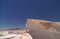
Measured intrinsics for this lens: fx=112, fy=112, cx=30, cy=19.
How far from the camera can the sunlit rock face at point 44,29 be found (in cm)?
79

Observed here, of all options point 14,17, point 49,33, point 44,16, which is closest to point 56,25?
point 49,33

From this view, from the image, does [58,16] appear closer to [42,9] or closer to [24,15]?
[42,9]

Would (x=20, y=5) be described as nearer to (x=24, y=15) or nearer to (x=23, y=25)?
(x=24, y=15)

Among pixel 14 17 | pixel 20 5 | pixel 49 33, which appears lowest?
pixel 49 33

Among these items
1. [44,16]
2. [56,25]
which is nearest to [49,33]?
[56,25]

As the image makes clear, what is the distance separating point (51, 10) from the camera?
121 centimetres

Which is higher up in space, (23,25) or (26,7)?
(26,7)

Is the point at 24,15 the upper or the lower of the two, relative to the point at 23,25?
upper

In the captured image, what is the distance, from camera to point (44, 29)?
81cm

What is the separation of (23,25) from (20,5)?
22 cm

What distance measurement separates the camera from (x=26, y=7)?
119 centimetres

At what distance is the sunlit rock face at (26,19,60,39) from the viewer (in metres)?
0.79

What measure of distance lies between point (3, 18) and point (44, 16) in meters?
0.44

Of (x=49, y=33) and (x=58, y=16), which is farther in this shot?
(x=58, y=16)
